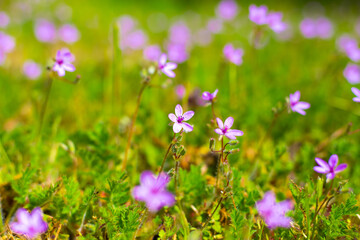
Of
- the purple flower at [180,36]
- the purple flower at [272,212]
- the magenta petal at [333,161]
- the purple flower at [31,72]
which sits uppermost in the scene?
the purple flower at [31,72]

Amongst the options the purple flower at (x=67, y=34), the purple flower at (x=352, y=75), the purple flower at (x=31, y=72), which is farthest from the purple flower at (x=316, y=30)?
the purple flower at (x=31, y=72)

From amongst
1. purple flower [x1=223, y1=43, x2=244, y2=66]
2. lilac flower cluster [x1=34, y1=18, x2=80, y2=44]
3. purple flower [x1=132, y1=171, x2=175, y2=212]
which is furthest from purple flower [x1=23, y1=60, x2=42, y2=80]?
purple flower [x1=132, y1=171, x2=175, y2=212]

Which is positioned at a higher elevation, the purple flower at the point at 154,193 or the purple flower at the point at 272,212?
the purple flower at the point at 154,193

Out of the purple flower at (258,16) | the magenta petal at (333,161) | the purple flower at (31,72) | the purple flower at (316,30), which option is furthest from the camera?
the purple flower at (316,30)

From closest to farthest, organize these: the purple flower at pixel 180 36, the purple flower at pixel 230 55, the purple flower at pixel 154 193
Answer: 1. the purple flower at pixel 154 193
2. the purple flower at pixel 230 55
3. the purple flower at pixel 180 36

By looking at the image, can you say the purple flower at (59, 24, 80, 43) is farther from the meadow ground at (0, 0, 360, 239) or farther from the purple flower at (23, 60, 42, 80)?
the purple flower at (23, 60, 42, 80)

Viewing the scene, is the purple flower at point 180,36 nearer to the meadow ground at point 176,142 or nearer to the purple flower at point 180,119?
the meadow ground at point 176,142

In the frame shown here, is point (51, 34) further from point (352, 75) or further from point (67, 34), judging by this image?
point (352, 75)
